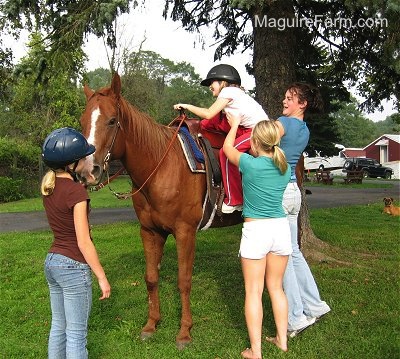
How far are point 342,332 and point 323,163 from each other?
4144 centimetres

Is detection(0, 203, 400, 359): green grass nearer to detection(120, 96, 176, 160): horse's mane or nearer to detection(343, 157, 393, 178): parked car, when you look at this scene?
detection(120, 96, 176, 160): horse's mane

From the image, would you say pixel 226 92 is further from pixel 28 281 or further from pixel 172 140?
pixel 28 281

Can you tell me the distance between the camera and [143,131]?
444 centimetres

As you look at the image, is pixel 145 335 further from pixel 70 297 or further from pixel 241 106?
pixel 241 106

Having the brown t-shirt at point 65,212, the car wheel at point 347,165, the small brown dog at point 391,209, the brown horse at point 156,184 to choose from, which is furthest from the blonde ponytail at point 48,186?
the car wheel at point 347,165

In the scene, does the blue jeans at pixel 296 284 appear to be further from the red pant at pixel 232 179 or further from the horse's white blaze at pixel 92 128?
the horse's white blaze at pixel 92 128

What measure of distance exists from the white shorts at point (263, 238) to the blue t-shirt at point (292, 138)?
0.81 metres

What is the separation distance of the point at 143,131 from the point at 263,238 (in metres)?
1.60

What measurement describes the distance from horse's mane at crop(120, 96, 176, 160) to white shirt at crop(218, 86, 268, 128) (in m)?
0.71

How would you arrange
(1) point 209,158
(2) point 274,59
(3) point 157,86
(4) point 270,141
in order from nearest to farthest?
(4) point 270,141
(1) point 209,158
(2) point 274,59
(3) point 157,86

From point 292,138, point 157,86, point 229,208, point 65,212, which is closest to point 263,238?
→ point 229,208

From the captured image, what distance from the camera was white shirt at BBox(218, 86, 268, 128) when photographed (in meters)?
4.25

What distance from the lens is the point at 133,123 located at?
4.36 m

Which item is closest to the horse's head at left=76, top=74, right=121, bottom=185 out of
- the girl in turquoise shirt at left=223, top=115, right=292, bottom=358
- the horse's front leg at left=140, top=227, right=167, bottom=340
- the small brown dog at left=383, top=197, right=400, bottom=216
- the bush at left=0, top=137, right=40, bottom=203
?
the horse's front leg at left=140, top=227, right=167, bottom=340
